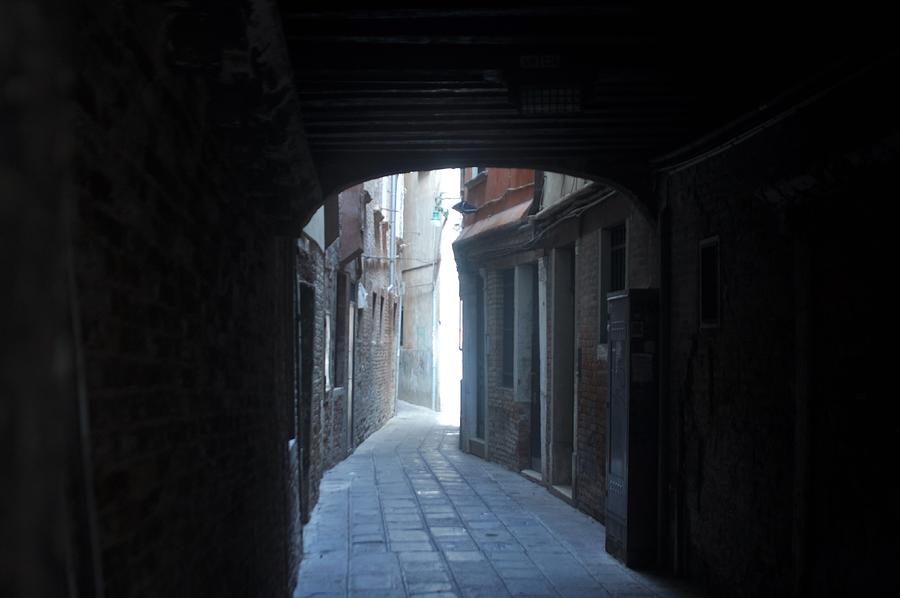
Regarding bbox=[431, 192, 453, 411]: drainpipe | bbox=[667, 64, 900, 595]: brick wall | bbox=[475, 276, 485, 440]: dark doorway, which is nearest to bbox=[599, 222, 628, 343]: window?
bbox=[667, 64, 900, 595]: brick wall

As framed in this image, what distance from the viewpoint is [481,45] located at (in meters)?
4.48

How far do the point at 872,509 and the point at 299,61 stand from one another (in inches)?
141

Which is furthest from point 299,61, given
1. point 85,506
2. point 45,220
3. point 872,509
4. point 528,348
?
point 528,348

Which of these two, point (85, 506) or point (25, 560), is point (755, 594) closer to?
point (85, 506)

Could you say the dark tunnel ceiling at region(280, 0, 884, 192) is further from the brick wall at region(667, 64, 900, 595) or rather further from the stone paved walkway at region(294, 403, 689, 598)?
the stone paved walkway at region(294, 403, 689, 598)

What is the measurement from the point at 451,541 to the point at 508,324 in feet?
20.3

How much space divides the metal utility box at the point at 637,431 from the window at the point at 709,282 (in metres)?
0.73

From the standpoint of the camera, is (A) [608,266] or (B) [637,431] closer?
(B) [637,431]

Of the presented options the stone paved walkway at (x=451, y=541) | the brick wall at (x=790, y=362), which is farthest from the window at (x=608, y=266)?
the brick wall at (x=790, y=362)

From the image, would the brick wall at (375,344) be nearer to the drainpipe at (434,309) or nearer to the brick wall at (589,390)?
the drainpipe at (434,309)

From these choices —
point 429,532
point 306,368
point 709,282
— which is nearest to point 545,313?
point 306,368

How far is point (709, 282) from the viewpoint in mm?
6367

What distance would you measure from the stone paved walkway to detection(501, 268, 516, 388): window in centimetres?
163

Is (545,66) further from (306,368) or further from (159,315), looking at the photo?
(306,368)
